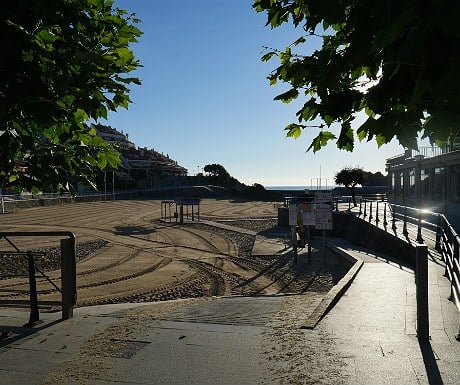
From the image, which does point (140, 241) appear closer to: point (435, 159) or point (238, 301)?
point (238, 301)

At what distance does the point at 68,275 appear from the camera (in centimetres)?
693

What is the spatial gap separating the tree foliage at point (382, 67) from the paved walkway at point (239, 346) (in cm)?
256

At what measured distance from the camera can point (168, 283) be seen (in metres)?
14.2

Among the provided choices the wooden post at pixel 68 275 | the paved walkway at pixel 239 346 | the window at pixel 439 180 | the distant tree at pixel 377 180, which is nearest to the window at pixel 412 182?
the window at pixel 439 180

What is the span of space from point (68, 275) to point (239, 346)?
10.1ft

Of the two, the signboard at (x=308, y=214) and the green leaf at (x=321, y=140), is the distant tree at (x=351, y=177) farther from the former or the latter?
the green leaf at (x=321, y=140)

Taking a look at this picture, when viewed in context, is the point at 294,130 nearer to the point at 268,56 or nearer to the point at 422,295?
the point at 268,56

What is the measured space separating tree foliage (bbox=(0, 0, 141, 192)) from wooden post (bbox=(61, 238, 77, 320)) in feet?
6.06

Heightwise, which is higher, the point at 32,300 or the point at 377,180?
the point at 377,180

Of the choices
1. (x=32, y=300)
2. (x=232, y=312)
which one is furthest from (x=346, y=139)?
(x=32, y=300)

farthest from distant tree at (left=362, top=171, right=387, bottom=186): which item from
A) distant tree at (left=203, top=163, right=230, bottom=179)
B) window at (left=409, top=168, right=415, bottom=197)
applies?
window at (left=409, top=168, right=415, bottom=197)

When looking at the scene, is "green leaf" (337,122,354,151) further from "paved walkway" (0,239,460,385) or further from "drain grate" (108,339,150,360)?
"drain grate" (108,339,150,360)

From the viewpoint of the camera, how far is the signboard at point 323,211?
1523 centimetres

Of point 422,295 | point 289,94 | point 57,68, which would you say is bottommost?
point 422,295
